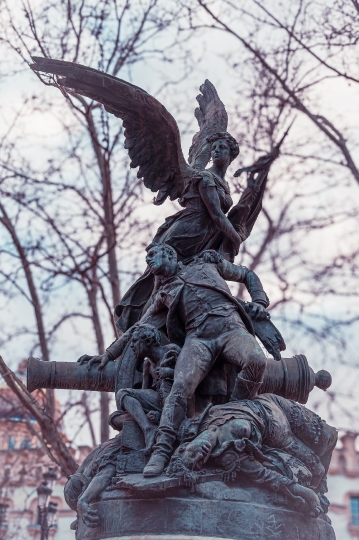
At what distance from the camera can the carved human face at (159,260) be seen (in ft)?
18.0

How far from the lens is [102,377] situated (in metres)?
5.55

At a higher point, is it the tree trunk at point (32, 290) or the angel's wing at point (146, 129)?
the tree trunk at point (32, 290)

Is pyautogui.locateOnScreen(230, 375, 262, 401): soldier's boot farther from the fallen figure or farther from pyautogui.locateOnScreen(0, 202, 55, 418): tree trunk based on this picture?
pyautogui.locateOnScreen(0, 202, 55, 418): tree trunk

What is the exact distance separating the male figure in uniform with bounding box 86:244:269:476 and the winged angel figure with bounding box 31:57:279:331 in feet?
1.28

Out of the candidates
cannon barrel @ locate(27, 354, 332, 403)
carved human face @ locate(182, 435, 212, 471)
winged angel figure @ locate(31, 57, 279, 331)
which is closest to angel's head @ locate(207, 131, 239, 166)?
winged angel figure @ locate(31, 57, 279, 331)

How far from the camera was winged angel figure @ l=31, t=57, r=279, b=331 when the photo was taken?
19.8 feet

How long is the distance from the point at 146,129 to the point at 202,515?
3.26m

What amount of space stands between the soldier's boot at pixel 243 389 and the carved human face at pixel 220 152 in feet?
6.85

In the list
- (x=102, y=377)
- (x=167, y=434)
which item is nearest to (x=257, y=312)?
(x=102, y=377)

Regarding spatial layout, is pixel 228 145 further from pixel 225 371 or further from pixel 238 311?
pixel 225 371

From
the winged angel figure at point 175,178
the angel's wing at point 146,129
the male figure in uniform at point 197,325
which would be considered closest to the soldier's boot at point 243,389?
the male figure in uniform at point 197,325

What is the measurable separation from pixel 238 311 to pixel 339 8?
19.5ft

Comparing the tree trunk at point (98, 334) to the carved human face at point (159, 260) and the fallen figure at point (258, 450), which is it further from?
the fallen figure at point (258, 450)

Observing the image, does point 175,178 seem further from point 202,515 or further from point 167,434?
point 202,515
